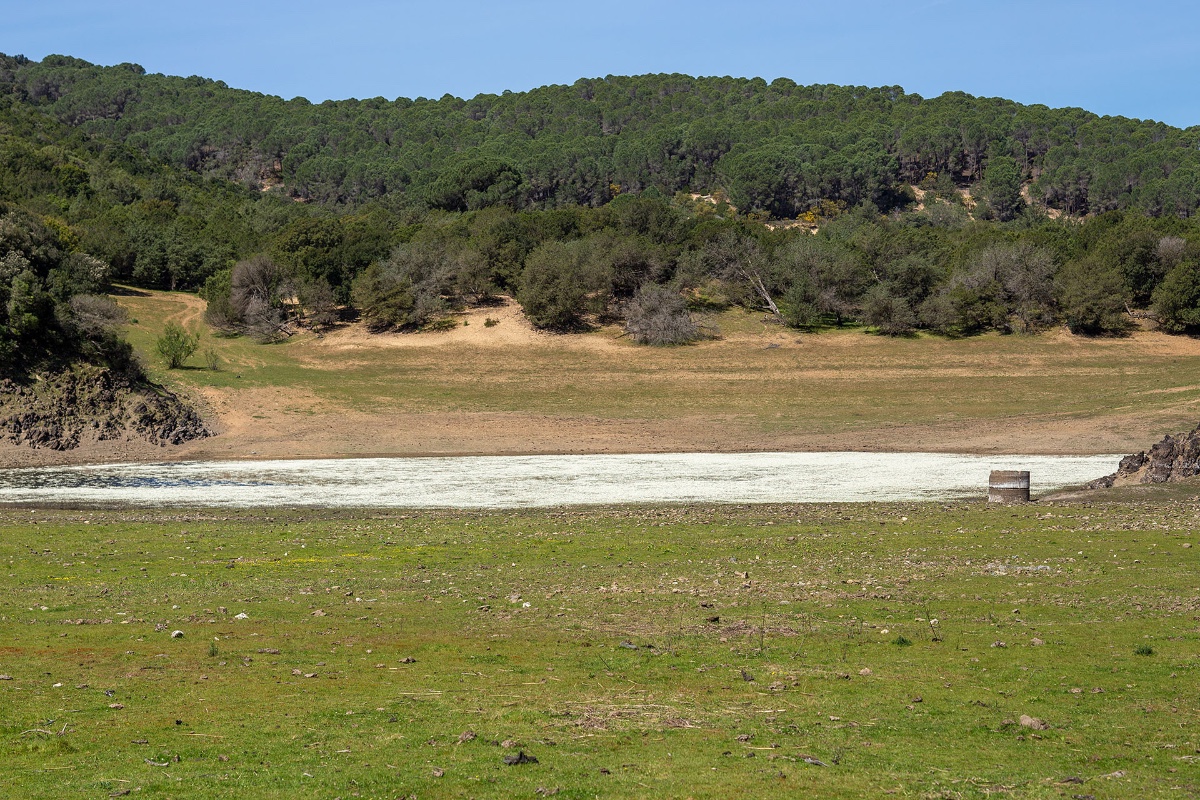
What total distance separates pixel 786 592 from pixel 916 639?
3609mm

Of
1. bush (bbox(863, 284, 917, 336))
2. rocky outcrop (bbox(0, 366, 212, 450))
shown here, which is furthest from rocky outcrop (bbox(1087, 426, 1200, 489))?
bush (bbox(863, 284, 917, 336))

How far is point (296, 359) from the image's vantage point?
242ft

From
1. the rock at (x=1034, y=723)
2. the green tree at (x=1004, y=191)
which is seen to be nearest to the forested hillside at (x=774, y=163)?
the green tree at (x=1004, y=191)

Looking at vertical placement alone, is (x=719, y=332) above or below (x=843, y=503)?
above

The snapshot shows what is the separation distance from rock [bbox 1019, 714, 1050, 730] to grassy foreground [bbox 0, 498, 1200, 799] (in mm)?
24

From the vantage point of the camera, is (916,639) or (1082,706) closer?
(1082,706)

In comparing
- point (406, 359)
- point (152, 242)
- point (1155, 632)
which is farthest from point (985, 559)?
point (152, 242)

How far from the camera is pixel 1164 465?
104ft

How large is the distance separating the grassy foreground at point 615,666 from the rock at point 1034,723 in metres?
0.02

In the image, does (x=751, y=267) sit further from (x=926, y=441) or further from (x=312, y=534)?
(x=312, y=534)

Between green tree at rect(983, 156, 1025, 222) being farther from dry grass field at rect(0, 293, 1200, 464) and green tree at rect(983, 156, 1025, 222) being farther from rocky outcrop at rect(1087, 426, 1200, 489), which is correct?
rocky outcrop at rect(1087, 426, 1200, 489)

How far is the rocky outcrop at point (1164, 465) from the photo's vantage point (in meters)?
31.2

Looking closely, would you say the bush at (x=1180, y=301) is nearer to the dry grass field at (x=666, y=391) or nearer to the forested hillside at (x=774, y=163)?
the dry grass field at (x=666, y=391)

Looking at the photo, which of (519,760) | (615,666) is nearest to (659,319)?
(615,666)
